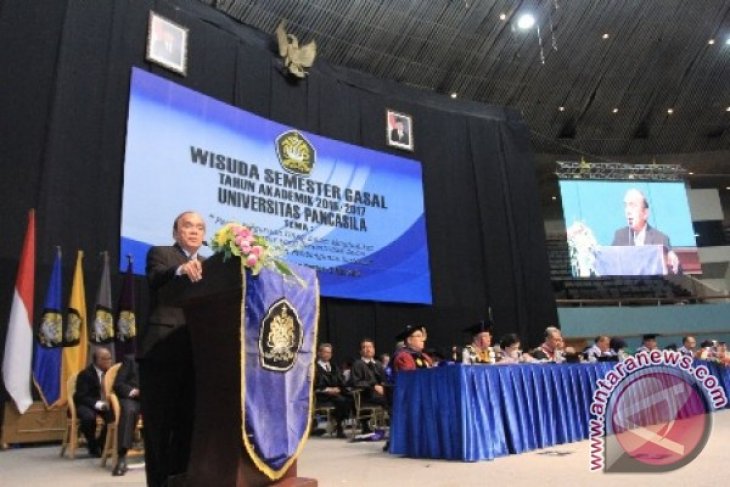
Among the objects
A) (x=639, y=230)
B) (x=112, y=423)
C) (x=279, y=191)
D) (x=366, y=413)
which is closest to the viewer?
(x=112, y=423)

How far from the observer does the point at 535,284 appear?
10430mm

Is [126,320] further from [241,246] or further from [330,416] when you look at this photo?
[241,246]

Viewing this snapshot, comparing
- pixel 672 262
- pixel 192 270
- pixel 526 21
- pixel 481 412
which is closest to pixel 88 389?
pixel 481 412

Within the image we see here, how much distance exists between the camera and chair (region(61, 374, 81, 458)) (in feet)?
13.8

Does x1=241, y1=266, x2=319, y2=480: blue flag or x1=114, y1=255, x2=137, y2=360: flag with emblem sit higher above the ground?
x1=114, y1=255, x2=137, y2=360: flag with emblem

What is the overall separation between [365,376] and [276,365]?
12.9ft

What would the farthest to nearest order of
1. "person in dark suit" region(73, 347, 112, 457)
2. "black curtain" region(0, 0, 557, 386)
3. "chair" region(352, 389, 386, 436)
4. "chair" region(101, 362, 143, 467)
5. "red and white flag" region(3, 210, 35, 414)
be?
1. "chair" region(352, 389, 386, 436)
2. "black curtain" region(0, 0, 557, 386)
3. "red and white flag" region(3, 210, 35, 414)
4. "person in dark suit" region(73, 347, 112, 457)
5. "chair" region(101, 362, 143, 467)

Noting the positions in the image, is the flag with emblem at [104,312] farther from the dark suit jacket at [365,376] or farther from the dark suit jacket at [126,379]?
the dark suit jacket at [365,376]

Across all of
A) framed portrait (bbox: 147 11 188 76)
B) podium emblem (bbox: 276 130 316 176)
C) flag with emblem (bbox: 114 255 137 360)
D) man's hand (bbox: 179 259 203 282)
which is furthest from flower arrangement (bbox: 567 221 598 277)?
man's hand (bbox: 179 259 203 282)

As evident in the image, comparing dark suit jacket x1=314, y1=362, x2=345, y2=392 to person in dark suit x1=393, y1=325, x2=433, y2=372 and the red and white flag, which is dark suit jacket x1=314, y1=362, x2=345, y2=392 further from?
the red and white flag

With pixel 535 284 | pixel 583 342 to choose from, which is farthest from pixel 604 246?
pixel 535 284

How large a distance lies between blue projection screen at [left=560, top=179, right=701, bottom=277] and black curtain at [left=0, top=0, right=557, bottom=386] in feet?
7.63

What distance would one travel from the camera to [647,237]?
13.1 metres

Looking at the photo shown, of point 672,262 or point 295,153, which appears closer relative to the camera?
point 295,153
